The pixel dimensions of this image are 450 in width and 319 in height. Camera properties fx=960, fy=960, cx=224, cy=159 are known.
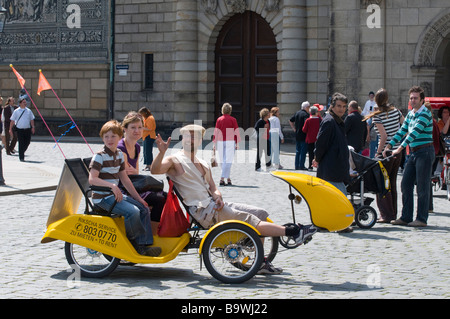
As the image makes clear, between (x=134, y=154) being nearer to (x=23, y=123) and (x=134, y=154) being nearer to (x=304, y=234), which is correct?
(x=304, y=234)

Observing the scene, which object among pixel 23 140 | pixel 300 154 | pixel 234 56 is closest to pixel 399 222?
pixel 300 154

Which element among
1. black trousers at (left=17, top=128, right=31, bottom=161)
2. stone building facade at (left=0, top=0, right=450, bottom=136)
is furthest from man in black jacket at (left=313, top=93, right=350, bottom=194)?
stone building facade at (left=0, top=0, right=450, bottom=136)

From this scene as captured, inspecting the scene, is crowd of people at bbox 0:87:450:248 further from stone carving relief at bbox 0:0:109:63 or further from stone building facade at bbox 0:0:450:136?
stone carving relief at bbox 0:0:109:63

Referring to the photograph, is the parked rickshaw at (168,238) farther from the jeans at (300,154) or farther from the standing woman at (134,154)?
the jeans at (300,154)

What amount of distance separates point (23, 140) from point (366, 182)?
13.7 m

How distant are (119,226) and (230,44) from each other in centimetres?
2575

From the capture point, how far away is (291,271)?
8.98 m

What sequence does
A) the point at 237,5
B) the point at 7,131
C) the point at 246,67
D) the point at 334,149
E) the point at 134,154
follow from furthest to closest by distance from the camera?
the point at 246,67
the point at 237,5
the point at 7,131
the point at 334,149
the point at 134,154

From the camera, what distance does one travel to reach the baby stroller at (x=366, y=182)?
12.4 m

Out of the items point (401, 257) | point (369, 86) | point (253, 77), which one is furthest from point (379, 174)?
point (253, 77)

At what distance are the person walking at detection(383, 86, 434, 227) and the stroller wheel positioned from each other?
416 millimetres

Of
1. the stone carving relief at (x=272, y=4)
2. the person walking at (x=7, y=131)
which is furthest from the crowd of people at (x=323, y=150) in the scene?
the stone carving relief at (x=272, y=4)

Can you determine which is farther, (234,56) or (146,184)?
(234,56)

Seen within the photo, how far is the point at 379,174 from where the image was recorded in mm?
12641
